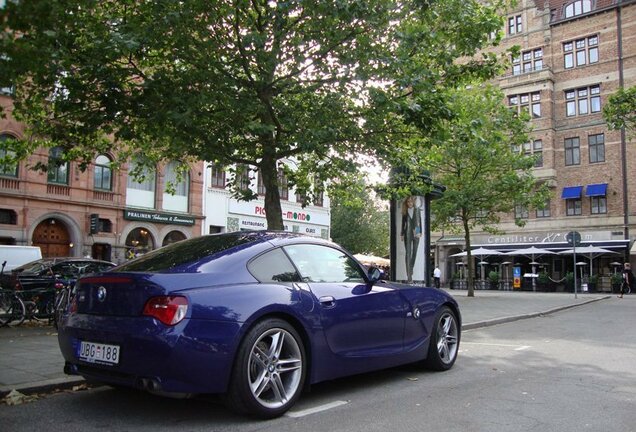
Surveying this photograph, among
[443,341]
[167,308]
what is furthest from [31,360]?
[443,341]

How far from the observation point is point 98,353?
4.33 metres

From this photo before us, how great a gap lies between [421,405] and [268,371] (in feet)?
4.84

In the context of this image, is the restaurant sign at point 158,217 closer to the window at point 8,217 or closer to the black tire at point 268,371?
the window at point 8,217

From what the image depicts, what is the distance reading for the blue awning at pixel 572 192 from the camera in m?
37.7

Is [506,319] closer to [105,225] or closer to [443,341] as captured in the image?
[443,341]

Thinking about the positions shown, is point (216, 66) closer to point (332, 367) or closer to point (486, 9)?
point (486, 9)

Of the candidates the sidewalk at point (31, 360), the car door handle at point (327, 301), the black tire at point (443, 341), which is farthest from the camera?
the black tire at point (443, 341)

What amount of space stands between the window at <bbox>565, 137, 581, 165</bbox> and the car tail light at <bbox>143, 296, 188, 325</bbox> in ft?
130

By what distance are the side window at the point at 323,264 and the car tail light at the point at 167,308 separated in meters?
1.34

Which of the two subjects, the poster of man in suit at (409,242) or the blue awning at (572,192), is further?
the blue awning at (572,192)

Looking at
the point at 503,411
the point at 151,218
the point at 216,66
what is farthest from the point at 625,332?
the point at 151,218

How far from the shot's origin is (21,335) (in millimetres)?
9258

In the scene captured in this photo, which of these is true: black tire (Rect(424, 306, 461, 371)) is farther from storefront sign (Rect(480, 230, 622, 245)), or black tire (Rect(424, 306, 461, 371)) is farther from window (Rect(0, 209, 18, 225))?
storefront sign (Rect(480, 230, 622, 245))

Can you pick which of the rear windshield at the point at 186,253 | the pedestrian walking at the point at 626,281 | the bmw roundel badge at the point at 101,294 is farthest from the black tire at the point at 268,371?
the pedestrian walking at the point at 626,281
